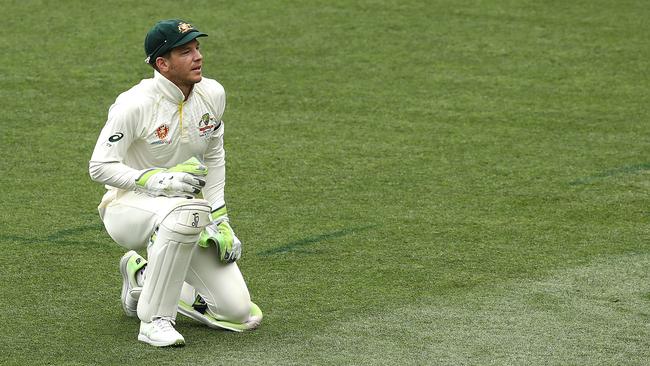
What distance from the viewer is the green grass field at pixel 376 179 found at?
17.0 ft

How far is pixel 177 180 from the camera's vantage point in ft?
16.4

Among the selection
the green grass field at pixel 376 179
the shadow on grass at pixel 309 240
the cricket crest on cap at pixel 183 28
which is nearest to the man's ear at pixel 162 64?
the cricket crest on cap at pixel 183 28

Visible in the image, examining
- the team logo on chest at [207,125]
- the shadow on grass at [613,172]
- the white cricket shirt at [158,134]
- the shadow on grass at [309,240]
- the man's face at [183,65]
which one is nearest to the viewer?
the white cricket shirt at [158,134]

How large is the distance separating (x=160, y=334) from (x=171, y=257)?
309 mm

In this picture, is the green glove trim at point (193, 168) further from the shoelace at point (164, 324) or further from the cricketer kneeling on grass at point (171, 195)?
the shoelace at point (164, 324)

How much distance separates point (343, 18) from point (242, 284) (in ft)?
19.9

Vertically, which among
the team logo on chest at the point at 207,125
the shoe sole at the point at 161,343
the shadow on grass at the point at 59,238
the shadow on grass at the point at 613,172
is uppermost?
the team logo on chest at the point at 207,125

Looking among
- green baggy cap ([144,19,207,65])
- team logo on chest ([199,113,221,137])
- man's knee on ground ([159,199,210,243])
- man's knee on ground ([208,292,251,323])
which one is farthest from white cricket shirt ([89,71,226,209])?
man's knee on ground ([208,292,251,323])

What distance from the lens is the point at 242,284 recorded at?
5.29m

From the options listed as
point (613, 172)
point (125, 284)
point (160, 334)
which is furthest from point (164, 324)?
point (613, 172)

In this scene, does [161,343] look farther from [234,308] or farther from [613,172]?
[613,172]

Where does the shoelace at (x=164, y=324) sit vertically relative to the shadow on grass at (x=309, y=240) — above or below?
above

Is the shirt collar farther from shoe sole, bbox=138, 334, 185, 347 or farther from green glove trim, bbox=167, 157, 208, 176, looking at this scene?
shoe sole, bbox=138, 334, 185, 347

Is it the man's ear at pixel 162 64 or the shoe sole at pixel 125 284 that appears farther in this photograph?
the shoe sole at pixel 125 284
